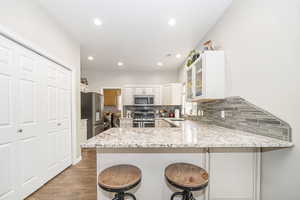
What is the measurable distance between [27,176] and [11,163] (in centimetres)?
36

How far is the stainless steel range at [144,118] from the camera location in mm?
4547

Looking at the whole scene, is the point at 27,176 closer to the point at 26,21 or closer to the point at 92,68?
the point at 26,21

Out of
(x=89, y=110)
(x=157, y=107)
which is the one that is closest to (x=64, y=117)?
(x=89, y=110)

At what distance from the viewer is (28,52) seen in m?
1.82

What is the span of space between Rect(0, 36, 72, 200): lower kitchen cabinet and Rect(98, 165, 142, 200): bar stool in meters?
1.37

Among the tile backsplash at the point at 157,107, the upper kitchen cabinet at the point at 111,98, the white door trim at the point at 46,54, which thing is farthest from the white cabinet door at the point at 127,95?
the white door trim at the point at 46,54

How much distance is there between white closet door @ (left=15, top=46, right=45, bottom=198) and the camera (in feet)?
5.55

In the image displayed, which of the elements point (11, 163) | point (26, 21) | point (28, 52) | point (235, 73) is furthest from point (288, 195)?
point (26, 21)

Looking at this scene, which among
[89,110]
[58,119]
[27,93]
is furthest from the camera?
[89,110]

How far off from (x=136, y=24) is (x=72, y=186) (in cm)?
287

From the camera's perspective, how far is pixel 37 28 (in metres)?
1.92

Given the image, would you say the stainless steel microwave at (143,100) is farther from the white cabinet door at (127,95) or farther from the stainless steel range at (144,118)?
the stainless steel range at (144,118)

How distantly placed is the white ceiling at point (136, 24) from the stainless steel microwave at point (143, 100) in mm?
1556

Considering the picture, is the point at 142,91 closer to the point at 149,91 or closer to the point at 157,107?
the point at 149,91
